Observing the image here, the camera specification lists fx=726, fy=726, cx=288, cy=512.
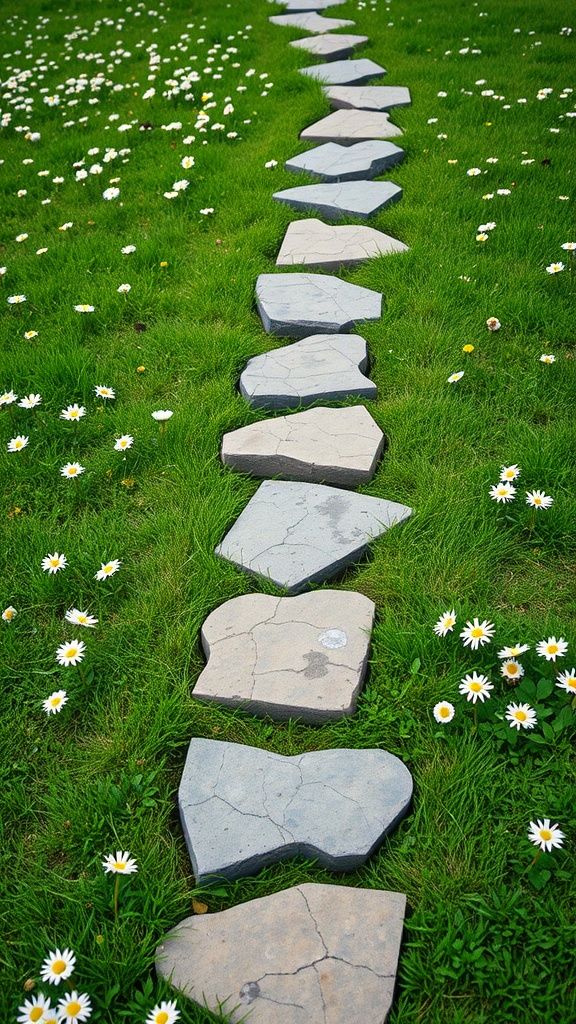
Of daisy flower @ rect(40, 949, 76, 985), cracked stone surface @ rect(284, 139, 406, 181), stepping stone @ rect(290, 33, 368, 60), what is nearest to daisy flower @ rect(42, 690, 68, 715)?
daisy flower @ rect(40, 949, 76, 985)

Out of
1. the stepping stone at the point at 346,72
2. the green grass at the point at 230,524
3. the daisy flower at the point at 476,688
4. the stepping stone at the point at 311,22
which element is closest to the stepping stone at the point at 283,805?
the green grass at the point at 230,524

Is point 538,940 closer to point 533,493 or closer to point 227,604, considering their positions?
point 227,604

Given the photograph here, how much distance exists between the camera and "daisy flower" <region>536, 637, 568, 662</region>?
165 cm

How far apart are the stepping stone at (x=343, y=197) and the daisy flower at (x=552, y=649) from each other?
8.98 feet

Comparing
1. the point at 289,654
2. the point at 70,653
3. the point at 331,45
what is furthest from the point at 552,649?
the point at 331,45

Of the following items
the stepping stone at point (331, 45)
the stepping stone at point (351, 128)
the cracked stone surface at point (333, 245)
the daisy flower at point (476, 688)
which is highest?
the stepping stone at point (331, 45)

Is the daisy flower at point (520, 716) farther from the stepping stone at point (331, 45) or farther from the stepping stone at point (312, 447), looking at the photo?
the stepping stone at point (331, 45)

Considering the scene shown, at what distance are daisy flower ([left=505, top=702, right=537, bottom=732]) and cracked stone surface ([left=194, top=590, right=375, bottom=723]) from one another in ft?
1.15

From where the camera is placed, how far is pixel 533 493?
2.15m

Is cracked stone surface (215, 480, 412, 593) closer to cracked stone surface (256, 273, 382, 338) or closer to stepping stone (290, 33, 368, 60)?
cracked stone surface (256, 273, 382, 338)

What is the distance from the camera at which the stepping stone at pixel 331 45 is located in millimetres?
5930

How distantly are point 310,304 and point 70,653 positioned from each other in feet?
6.25

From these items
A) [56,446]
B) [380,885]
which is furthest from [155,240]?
[380,885]

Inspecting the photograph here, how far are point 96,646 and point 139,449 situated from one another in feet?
2.76
